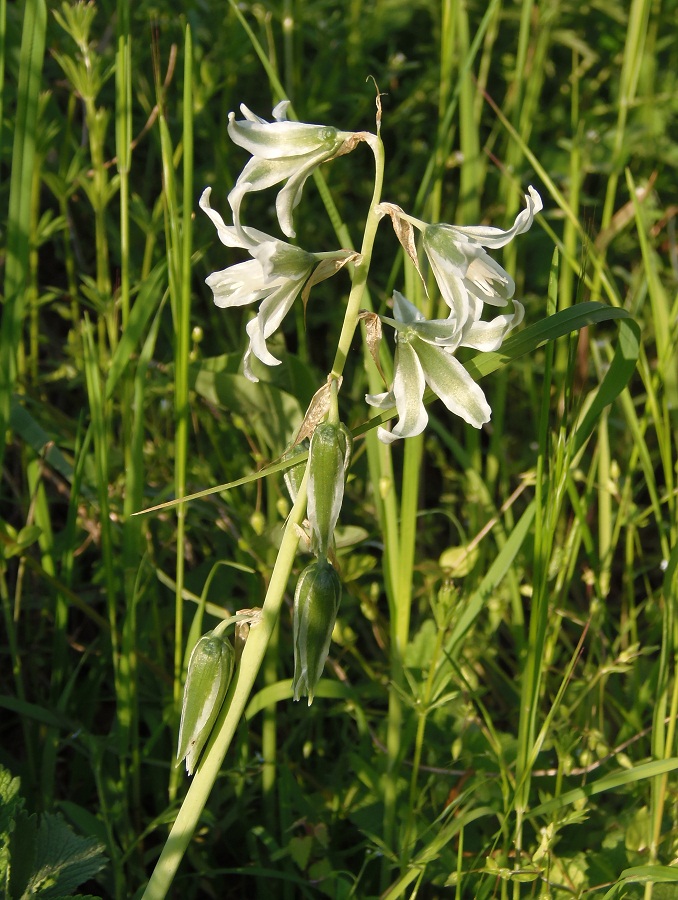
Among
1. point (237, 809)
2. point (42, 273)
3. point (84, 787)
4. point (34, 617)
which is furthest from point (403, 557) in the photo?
point (42, 273)

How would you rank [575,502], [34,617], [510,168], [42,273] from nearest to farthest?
1. [575,502]
2. [34,617]
3. [510,168]
4. [42,273]

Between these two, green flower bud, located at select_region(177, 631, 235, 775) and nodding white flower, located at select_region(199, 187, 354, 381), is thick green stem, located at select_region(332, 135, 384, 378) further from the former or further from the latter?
green flower bud, located at select_region(177, 631, 235, 775)

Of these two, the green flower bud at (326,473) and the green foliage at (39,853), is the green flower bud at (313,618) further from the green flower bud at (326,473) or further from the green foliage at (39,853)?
the green foliage at (39,853)

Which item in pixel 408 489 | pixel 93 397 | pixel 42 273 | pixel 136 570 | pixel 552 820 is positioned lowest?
pixel 552 820

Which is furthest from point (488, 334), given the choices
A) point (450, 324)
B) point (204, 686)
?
point (204, 686)

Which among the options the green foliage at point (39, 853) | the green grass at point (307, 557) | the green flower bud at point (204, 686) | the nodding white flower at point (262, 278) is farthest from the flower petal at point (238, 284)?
the green foliage at point (39, 853)

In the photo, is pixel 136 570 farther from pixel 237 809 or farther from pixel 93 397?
pixel 237 809

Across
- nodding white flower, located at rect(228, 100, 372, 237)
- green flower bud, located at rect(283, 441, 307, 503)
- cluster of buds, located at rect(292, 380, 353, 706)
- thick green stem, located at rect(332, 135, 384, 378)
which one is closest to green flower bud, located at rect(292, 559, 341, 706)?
cluster of buds, located at rect(292, 380, 353, 706)
